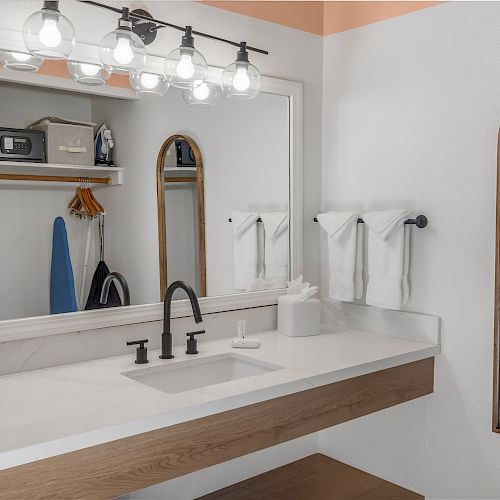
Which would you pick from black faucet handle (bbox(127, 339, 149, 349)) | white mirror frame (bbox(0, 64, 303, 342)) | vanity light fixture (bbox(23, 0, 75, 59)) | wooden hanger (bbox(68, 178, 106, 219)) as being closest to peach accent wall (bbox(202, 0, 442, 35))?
white mirror frame (bbox(0, 64, 303, 342))

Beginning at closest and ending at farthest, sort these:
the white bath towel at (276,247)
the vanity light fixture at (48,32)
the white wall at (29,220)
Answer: the vanity light fixture at (48,32) < the white wall at (29,220) < the white bath towel at (276,247)

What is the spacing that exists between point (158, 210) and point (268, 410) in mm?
815

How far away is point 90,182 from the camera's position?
6.56 feet

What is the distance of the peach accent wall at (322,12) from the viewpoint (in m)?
2.36

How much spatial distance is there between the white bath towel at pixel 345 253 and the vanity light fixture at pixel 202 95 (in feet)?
2.19

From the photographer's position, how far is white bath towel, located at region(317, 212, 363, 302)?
8.09 feet

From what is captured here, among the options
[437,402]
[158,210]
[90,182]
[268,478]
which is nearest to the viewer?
[90,182]

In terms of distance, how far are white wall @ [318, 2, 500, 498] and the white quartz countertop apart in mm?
197

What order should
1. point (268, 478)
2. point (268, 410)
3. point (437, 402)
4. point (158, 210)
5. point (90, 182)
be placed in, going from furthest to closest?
1. point (268, 478)
2. point (437, 402)
3. point (158, 210)
4. point (90, 182)
5. point (268, 410)

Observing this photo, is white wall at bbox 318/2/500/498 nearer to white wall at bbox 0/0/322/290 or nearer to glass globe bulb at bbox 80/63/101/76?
white wall at bbox 0/0/322/290

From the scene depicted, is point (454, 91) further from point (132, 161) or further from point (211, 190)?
point (132, 161)

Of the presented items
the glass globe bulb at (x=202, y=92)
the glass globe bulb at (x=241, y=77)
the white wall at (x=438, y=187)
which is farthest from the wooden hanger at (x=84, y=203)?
the white wall at (x=438, y=187)

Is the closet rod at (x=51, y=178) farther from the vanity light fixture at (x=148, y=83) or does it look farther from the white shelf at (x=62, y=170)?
the vanity light fixture at (x=148, y=83)

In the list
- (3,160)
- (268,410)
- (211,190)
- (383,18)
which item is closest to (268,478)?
(268,410)
